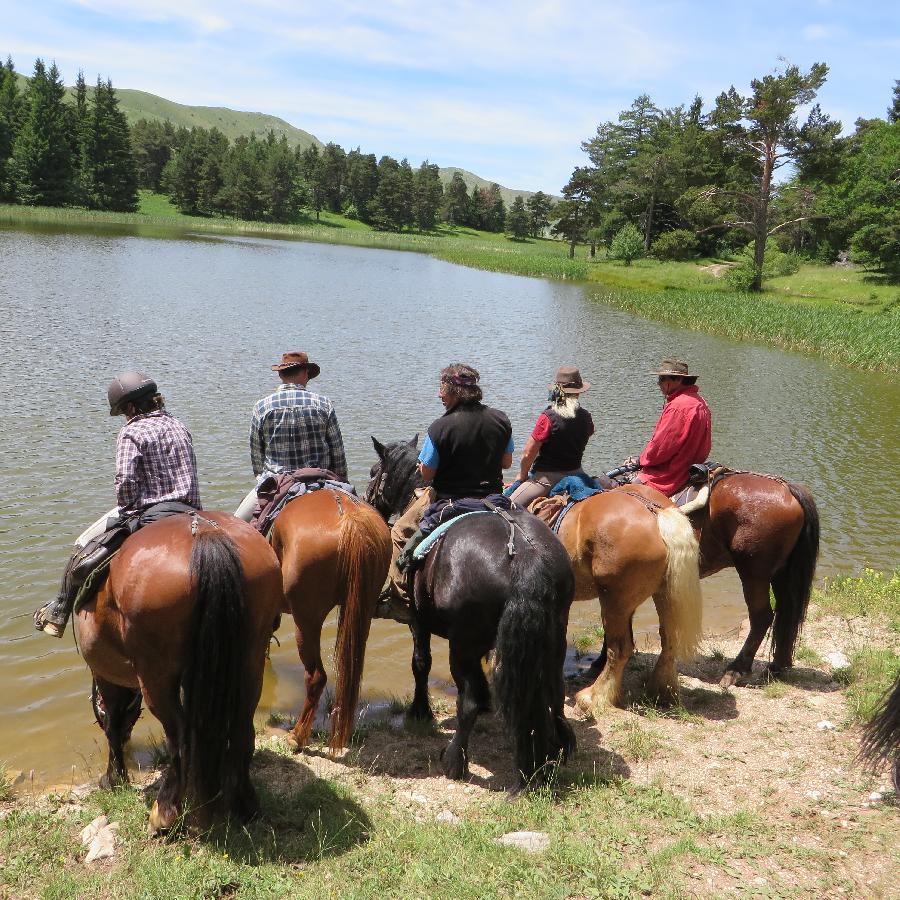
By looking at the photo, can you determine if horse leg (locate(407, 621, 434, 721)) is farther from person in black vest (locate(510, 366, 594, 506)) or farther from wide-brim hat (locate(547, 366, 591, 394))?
wide-brim hat (locate(547, 366, 591, 394))

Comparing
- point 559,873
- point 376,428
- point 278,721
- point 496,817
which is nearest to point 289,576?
point 278,721

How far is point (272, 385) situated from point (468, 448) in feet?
43.0

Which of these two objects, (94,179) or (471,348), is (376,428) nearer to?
(471,348)

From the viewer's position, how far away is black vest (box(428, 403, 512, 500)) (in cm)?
582

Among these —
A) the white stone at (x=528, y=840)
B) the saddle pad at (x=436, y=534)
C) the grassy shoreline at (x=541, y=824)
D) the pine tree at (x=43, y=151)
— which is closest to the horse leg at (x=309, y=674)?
the grassy shoreline at (x=541, y=824)

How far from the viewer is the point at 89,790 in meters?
5.12

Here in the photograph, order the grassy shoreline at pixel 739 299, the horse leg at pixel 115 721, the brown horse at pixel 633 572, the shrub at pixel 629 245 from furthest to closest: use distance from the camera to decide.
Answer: the shrub at pixel 629 245
the grassy shoreline at pixel 739 299
the brown horse at pixel 633 572
the horse leg at pixel 115 721

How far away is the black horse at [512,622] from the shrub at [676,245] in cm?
6623

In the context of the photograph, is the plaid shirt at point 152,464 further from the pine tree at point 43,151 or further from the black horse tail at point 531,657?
the pine tree at point 43,151

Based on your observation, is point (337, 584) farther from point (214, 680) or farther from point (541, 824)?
point (541, 824)

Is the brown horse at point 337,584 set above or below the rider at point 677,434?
below

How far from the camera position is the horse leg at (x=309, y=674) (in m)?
5.82

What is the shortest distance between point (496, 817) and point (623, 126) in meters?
102

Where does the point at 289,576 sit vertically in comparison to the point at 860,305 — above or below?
below
